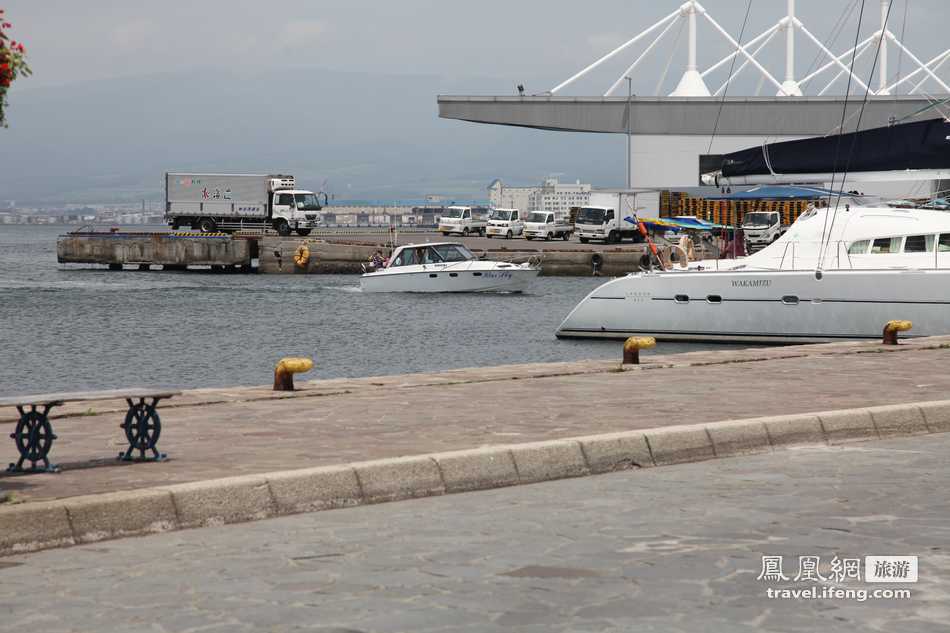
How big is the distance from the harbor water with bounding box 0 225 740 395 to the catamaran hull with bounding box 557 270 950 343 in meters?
0.69

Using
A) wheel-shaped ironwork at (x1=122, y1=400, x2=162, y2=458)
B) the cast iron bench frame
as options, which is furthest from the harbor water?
the cast iron bench frame

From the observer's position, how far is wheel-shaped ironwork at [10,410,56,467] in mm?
9281

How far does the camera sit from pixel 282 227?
86688 mm

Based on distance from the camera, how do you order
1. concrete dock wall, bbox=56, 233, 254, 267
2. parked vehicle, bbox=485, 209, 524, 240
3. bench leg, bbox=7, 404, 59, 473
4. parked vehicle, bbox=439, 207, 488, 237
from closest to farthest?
bench leg, bbox=7, 404, 59, 473, concrete dock wall, bbox=56, 233, 254, 267, parked vehicle, bbox=485, 209, 524, 240, parked vehicle, bbox=439, 207, 488, 237

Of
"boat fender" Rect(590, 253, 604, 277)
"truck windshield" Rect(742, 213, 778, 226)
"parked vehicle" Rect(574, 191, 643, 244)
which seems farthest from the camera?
"parked vehicle" Rect(574, 191, 643, 244)

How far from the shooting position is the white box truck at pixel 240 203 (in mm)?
86375

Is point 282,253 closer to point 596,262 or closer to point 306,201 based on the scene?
point 306,201

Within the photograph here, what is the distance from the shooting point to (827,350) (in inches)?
747

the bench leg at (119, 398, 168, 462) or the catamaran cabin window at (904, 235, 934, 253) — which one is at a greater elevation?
the catamaran cabin window at (904, 235, 934, 253)

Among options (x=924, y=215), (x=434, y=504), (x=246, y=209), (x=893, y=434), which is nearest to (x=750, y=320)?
(x=924, y=215)

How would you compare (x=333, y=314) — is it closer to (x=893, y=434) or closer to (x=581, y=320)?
(x=581, y=320)

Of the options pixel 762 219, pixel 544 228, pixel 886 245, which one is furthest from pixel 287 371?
pixel 544 228

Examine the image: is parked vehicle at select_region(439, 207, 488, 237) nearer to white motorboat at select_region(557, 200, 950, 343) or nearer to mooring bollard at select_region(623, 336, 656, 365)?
white motorboat at select_region(557, 200, 950, 343)

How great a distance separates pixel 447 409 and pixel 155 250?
7161 centimetres
